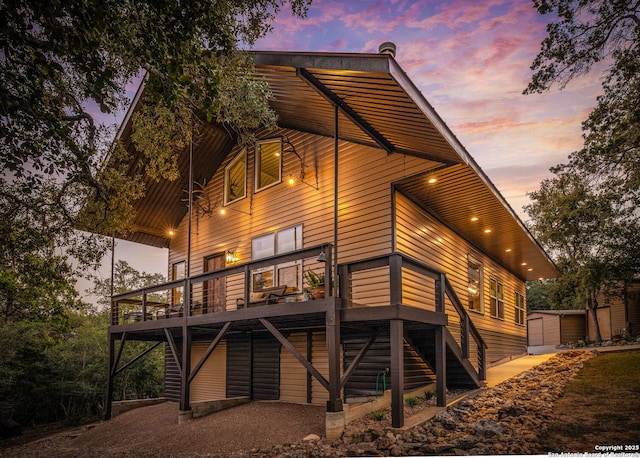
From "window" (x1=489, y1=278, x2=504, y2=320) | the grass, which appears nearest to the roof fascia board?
the grass

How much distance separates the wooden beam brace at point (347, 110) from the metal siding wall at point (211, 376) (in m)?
6.87

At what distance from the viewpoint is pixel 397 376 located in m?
6.26

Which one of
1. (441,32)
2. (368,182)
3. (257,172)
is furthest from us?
(257,172)

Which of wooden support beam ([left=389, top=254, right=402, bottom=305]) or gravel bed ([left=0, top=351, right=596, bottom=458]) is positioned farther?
wooden support beam ([left=389, top=254, right=402, bottom=305])

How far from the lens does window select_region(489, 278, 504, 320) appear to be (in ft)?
46.6

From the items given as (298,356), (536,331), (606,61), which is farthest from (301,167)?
(536,331)

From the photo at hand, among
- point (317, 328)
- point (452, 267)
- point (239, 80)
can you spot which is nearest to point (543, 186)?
point (452, 267)

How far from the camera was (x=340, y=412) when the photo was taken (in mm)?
6391

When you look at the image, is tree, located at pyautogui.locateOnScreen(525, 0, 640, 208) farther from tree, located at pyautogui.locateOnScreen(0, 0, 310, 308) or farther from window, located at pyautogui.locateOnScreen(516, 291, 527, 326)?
window, located at pyautogui.locateOnScreen(516, 291, 527, 326)

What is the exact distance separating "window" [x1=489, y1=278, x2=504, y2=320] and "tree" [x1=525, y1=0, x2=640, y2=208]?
218 inches

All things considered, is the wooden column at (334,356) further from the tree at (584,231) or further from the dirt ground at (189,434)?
the tree at (584,231)

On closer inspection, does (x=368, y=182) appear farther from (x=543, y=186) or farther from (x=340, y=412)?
(x=543, y=186)

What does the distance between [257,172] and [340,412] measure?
6955 mm

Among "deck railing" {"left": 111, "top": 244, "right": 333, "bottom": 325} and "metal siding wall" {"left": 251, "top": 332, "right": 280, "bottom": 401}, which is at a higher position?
"deck railing" {"left": 111, "top": 244, "right": 333, "bottom": 325}
